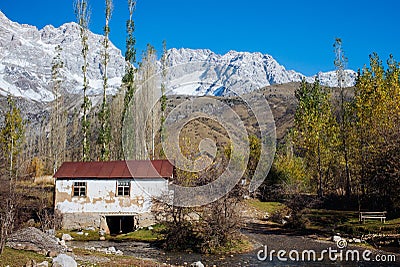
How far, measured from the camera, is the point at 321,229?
24844 mm

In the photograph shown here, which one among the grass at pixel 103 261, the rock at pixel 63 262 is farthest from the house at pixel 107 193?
the rock at pixel 63 262

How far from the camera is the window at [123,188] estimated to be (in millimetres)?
26953

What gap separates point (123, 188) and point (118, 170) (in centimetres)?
132

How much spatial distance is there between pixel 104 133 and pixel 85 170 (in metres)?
7.82

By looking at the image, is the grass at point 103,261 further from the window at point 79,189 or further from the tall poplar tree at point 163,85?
the tall poplar tree at point 163,85

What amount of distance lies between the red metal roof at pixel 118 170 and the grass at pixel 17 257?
13.0m

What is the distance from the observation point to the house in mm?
26531

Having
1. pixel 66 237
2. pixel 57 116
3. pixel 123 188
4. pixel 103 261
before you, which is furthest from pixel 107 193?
pixel 57 116

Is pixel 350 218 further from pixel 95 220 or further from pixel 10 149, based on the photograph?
pixel 10 149

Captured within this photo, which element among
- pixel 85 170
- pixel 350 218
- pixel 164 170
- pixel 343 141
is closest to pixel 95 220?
pixel 85 170

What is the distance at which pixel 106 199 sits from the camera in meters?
26.9

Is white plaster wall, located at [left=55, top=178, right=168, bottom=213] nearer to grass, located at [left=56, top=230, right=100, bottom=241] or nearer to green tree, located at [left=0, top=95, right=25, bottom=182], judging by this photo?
grass, located at [left=56, top=230, right=100, bottom=241]

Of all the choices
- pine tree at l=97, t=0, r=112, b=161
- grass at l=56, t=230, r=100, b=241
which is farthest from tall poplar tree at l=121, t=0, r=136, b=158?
grass at l=56, t=230, r=100, b=241

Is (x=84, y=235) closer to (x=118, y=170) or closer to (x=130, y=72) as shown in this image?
(x=118, y=170)
